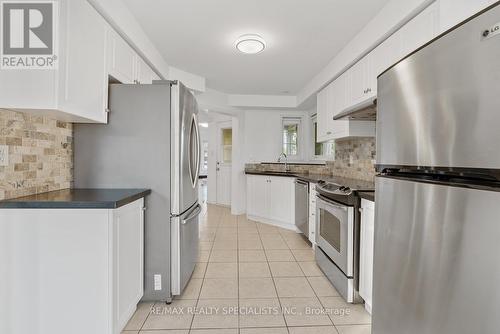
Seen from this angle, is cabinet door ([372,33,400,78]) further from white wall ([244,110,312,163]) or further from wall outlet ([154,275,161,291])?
white wall ([244,110,312,163])

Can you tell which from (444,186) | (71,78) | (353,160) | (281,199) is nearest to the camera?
(444,186)

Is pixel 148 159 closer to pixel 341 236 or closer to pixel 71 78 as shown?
pixel 71 78

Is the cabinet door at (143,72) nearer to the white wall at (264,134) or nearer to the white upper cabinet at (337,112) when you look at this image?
the white upper cabinet at (337,112)

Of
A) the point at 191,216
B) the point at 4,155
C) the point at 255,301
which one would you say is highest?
the point at 4,155

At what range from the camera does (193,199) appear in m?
2.46

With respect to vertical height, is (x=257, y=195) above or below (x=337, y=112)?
below

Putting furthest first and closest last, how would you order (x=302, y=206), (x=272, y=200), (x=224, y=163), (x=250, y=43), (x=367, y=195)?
(x=224, y=163)
(x=272, y=200)
(x=302, y=206)
(x=250, y=43)
(x=367, y=195)

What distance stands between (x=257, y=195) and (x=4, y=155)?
12.2 ft

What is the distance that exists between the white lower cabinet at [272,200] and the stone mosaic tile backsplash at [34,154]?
10.1 ft

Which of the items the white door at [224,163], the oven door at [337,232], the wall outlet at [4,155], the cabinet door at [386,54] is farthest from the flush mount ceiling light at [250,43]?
the white door at [224,163]

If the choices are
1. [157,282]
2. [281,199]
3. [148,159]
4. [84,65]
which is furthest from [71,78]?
[281,199]

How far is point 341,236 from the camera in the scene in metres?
2.15

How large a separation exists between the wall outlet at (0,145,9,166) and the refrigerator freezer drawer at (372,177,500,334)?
80.9 inches

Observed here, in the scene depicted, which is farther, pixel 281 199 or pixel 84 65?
pixel 281 199
